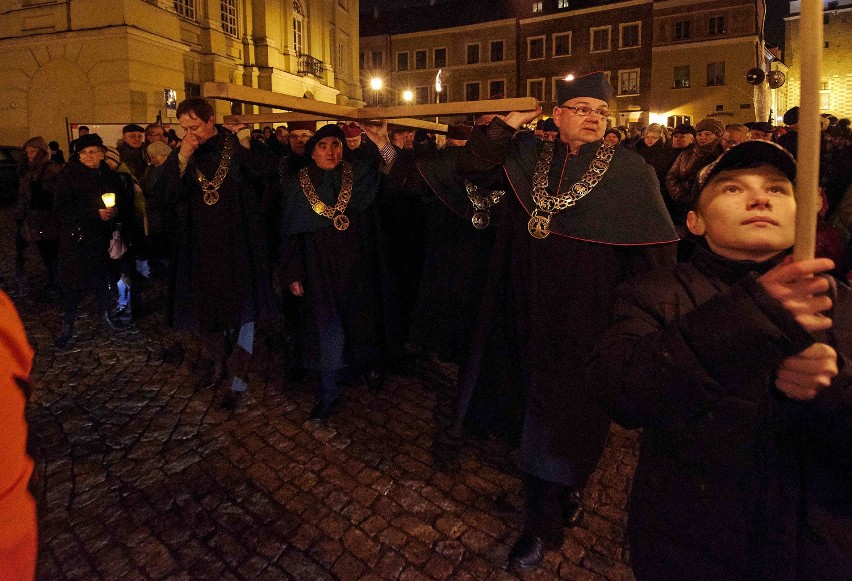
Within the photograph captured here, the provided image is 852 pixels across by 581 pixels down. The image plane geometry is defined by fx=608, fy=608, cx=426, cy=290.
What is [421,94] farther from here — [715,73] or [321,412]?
[321,412]

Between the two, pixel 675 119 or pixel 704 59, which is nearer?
pixel 704 59

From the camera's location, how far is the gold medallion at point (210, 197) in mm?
4672

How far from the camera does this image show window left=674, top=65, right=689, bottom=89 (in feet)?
128

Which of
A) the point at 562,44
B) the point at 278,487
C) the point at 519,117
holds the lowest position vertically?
the point at 278,487

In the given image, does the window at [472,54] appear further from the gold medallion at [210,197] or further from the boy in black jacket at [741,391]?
the boy in black jacket at [741,391]

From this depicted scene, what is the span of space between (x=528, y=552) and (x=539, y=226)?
1.62m

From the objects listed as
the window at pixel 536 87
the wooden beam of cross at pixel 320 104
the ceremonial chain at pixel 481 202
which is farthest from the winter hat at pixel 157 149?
the window at pixel 536 87

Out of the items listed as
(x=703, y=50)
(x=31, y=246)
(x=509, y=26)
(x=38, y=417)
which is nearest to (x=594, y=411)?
(x=38, y=417)

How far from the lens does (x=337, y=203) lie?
4.69 meters

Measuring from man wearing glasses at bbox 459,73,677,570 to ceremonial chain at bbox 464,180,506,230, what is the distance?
Answer: 2.54 feet

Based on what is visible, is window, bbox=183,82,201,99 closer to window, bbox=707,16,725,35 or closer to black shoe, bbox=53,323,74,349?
black shoe, bbox=53,323,74,349

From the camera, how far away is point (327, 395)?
15.7 ft

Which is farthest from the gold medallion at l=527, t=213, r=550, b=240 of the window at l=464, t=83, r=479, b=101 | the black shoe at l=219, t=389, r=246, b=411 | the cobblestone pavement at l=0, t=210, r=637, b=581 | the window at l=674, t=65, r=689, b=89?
the window at l=464, t=83, r=479, b=101

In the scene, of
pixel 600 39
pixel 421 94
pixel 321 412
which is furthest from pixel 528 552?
pixel 421 94
